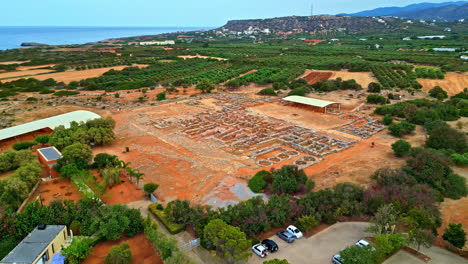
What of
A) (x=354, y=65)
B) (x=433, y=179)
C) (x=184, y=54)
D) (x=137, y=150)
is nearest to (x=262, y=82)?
(x=354, y=65)

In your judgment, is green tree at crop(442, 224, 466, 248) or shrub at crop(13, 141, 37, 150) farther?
shrub at crop(13, 141, 37, 150)

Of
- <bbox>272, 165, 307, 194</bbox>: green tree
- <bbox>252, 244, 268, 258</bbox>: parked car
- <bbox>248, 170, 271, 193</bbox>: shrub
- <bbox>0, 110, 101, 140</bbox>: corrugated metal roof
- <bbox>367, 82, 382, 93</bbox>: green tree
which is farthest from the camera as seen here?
<bbox>367, 82, 382, 93</bbox>: green tree

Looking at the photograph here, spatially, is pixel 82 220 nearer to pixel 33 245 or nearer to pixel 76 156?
pixel 33 245

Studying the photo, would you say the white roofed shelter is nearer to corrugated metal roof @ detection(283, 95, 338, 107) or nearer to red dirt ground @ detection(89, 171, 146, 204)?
corrugated metal roof @ detection(283, 95, 338, 107)

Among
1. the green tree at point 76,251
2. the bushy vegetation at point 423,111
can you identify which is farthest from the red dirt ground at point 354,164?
the green tree at point 76,251

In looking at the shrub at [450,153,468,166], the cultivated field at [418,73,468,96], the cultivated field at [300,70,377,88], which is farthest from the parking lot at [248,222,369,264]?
the cultivated field at [300,70,377,88]

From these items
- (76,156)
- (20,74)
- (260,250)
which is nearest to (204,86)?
(76,156)

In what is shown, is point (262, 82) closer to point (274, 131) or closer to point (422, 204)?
point (274, 131)

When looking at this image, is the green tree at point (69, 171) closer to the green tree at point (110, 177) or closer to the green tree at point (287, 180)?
the green tree at point (110, 177)
